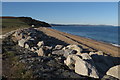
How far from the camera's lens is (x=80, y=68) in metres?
12.6

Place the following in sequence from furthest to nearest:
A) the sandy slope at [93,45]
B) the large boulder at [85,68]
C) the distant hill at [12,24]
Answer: the distant hill at [12,24]
the sandy slope at [93,45]
the large boulder at [85,68]

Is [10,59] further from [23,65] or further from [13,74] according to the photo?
[13,74]

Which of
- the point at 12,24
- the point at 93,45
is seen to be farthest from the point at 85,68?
the point at 12,24

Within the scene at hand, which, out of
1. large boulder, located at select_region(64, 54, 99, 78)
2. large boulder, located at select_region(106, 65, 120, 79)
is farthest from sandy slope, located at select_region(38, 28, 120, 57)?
large boulder, located at select_region(64, 54, 99, 78)

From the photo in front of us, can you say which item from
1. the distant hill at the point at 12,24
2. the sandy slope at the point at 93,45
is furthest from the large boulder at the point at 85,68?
the distant hill at the point at 12,24

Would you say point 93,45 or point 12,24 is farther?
point 12,24

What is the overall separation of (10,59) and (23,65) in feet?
8.59

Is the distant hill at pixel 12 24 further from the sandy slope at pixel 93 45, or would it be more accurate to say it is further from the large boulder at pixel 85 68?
the large boulder at pixel 85 68

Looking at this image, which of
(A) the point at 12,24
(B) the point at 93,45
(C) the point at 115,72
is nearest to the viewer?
(C) the point at 115,72

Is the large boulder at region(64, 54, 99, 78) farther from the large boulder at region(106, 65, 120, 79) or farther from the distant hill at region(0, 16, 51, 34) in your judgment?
the distant hill at region(0, 16, 51, 34)

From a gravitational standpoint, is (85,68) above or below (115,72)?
above

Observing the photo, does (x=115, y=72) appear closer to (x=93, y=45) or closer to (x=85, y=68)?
(x=85, y=68)

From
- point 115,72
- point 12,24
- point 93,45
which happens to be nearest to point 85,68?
point 115,72

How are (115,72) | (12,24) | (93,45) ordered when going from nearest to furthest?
1. (115,72)
2. (93,45)
3. (12,24)
